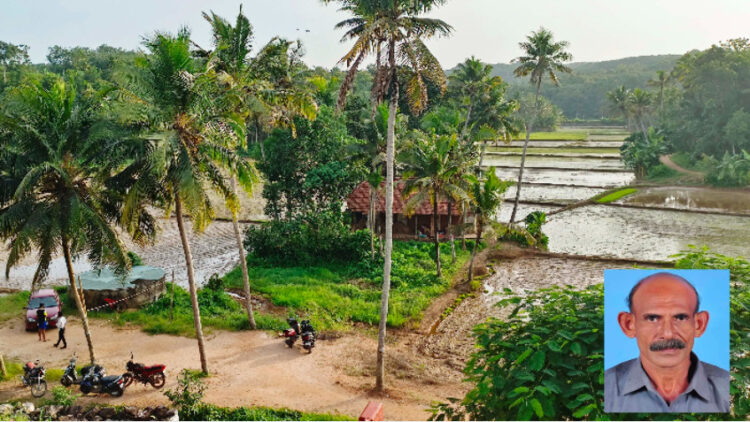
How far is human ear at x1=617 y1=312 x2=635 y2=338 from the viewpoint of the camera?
520 cm

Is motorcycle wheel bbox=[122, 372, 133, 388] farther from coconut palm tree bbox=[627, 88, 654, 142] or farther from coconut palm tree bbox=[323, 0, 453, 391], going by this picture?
coconut palm tree bbox=[627, 88, 654, 142]

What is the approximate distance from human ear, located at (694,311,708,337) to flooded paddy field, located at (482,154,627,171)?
43.8 metres

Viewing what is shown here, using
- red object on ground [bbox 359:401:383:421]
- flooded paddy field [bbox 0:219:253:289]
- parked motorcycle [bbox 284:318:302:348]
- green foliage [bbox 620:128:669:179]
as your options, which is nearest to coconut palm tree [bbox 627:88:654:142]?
green foliage [bbox 620:128:669:179]

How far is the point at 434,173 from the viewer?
19578 mm

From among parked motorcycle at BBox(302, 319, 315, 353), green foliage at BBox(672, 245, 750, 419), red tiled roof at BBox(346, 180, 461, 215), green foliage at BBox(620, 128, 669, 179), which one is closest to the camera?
green foliage at BBox(672, 245, 750, 419)

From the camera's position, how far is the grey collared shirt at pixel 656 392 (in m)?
5.10

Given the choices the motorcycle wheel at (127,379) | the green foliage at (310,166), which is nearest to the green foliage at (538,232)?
the green foliage at (310,166)

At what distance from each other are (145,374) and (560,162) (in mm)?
46131

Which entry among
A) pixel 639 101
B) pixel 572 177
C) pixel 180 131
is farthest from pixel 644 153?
pixel 180 131

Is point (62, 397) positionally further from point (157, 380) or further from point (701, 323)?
point (701, 323)

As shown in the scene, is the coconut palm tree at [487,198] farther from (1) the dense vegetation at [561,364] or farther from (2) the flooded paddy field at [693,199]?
(2) the flooded paddy field at [693,199]

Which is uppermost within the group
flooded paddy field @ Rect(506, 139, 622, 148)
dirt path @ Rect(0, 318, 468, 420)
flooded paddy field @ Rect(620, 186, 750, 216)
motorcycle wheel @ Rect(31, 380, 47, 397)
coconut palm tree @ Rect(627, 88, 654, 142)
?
coconut palm tree @ Rect(627, 88, 654, 142)

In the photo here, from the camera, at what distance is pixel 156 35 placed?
1053 cm

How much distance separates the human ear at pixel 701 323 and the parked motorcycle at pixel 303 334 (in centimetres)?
1016
